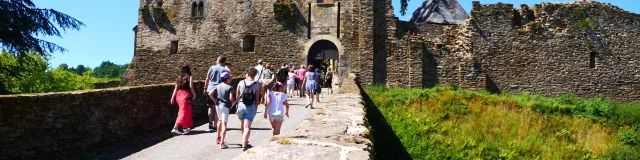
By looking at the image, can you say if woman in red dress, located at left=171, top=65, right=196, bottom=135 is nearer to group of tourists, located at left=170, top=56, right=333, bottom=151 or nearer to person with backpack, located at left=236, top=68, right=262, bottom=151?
group of tourists, located at left=170, top=56, right=333, bottom=151

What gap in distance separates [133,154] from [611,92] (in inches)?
890

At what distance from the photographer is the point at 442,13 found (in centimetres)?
3200

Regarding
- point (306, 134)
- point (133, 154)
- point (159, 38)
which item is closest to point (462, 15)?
point (159, 38)

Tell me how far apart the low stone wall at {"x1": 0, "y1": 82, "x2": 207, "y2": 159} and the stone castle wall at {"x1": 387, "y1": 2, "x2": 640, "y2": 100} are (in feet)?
46.0

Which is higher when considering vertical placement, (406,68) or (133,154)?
(406,68)

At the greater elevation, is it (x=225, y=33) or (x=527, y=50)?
(x=225, y=33)

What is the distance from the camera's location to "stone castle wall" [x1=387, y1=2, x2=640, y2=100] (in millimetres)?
23656

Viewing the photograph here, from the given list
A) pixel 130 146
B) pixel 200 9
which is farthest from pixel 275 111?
pixel 200 9

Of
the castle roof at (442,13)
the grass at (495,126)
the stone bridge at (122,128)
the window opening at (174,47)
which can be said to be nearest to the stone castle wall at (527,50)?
the grass at (495,126)

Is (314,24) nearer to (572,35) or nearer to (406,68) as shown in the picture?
(406,68)

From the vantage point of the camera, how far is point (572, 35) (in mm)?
24062

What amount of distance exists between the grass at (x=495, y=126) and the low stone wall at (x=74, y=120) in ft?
16.5

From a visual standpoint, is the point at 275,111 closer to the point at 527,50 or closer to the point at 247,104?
the point at 247,104

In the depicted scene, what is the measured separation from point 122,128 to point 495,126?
1108 centimetres
